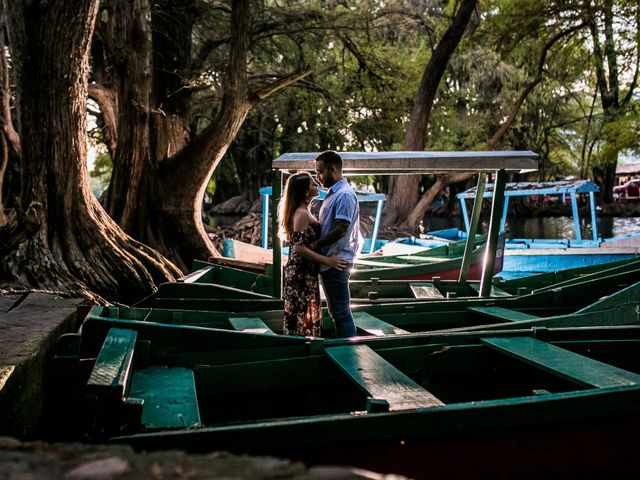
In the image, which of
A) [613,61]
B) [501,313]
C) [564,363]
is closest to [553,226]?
[613,61]

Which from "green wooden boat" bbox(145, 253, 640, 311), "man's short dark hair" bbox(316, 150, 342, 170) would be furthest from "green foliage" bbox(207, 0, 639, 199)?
"man's short dark hair" bbox(316, 150, 342, 170)

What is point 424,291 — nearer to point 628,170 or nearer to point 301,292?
point 301,292

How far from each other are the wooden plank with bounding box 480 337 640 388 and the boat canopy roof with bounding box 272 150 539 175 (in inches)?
97.8

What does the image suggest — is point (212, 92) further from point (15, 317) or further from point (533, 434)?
point (533, 434)

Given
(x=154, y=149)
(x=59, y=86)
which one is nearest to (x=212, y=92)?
(x=154, y=149)

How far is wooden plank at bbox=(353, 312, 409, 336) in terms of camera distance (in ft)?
16.5

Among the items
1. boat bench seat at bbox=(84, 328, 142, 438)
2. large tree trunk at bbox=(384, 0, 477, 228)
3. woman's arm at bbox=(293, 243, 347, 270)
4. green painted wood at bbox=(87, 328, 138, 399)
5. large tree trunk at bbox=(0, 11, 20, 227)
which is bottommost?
boat bench seat at bbox=(84, 328, 142, 438)

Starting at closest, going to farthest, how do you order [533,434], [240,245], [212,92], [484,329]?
[533,434] → [484,329] → [240,245] → [212,92]

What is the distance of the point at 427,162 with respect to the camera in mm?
6059

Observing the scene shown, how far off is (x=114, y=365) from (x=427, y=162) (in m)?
3.95

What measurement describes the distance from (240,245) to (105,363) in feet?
28.6

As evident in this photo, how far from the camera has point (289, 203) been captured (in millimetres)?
4805

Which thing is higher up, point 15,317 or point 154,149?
point 154,149

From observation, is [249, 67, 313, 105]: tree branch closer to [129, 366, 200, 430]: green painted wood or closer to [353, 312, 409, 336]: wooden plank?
[353, 312, 409, 336]: wooden plank
